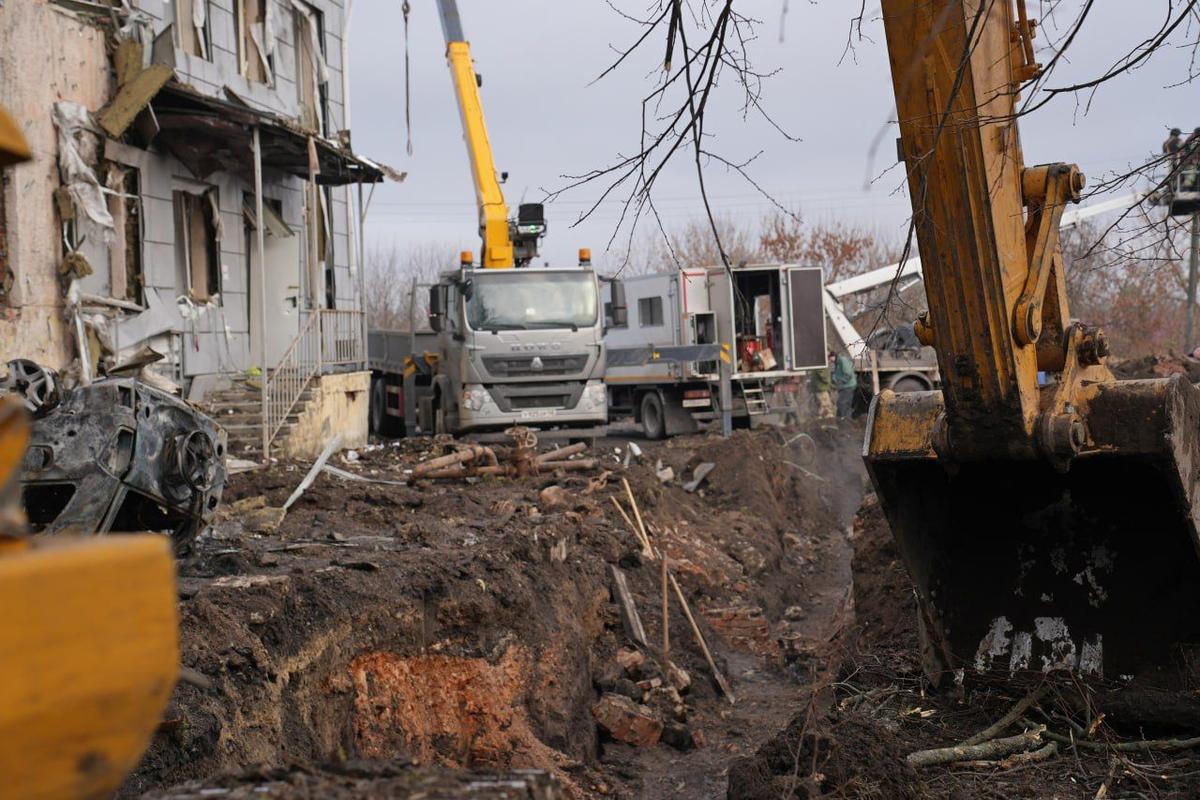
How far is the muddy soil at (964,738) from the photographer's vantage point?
5320mm

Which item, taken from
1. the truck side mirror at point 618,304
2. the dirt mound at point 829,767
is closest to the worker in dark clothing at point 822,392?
the truck side mirror at point 618,304

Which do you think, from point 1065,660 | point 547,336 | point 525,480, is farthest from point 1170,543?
point 547,336

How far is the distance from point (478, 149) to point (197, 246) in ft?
18.2

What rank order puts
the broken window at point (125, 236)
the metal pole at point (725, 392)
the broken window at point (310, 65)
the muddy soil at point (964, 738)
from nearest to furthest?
the muddy soil at point (964, 738) → the broken window at point (125, 236) → the broken window at point (310, 65) → the metal pole at point (725, 392)

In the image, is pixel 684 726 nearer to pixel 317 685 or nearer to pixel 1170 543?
pixel 317 685

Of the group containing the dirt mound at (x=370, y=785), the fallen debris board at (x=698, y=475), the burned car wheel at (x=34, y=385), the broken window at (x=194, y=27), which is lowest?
the fallen debris board at (x=698, y=475)

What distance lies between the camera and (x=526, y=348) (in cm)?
1795

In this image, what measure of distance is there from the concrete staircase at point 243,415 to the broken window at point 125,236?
1.77 meters

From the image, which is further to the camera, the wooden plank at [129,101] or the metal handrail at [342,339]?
the metal handrail at [342,339]

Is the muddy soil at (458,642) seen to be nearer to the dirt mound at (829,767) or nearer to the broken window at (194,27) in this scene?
the dirt mound at (829,767)

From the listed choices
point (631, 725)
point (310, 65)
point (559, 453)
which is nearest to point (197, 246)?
point (310, 65)

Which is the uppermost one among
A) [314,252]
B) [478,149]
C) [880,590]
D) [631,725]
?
[478,149]

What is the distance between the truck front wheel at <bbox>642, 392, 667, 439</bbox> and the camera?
2431 cm

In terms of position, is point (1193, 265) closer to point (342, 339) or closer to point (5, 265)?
point (342, 339)
